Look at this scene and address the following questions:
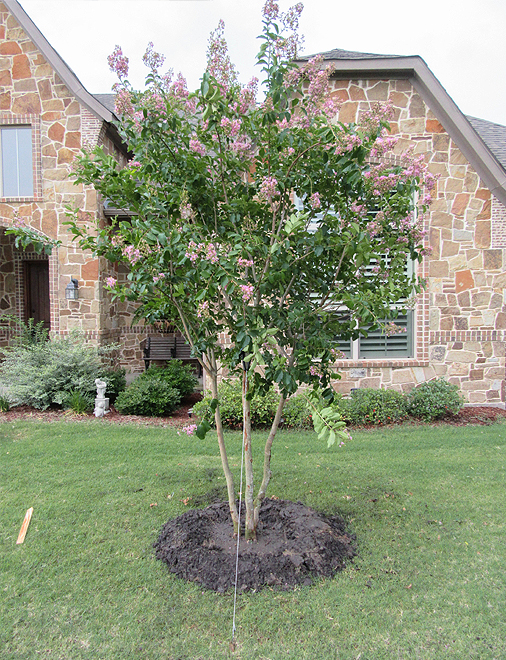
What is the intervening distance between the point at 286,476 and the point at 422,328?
4.32m

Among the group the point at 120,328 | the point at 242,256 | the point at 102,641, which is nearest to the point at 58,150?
the point at 120,328

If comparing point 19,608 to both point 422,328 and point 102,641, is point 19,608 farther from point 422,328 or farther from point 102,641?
point 422,328

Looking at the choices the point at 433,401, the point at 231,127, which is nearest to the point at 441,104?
the point at 433,401

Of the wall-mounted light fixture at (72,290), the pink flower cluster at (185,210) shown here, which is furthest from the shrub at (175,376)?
the pink flower cluster at (185,210)

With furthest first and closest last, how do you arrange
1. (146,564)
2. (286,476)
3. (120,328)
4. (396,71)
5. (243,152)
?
1. (120,328)
2. (396,71)
3. (286,476)
4. (146,564)
5. (243,152)

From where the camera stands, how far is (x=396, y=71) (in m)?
7.59

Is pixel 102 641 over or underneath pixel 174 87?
underneath

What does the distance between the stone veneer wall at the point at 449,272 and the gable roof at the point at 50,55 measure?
4.51m

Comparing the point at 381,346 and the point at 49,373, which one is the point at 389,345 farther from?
the point at 49,373

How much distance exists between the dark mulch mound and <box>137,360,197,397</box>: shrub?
4.51 meters

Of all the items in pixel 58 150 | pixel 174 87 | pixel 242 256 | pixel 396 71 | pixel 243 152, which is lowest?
pixel 242 256

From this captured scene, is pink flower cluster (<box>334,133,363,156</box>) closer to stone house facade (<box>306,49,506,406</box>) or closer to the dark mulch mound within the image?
the dark mulch mound

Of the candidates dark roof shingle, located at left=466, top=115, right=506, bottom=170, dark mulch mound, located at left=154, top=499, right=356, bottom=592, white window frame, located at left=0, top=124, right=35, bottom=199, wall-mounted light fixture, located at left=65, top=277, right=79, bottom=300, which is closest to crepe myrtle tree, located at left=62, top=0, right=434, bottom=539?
dark mulch mound, located at left=154, top=499, right=356, bottom=592

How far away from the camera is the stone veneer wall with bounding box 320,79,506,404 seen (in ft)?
25.6
